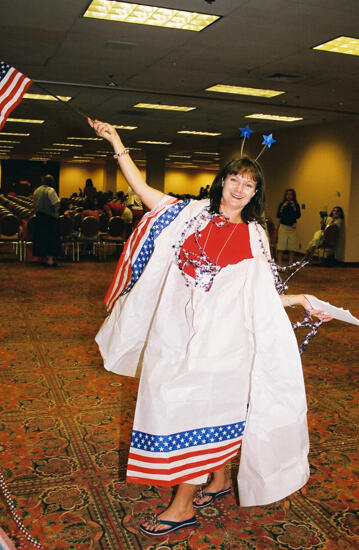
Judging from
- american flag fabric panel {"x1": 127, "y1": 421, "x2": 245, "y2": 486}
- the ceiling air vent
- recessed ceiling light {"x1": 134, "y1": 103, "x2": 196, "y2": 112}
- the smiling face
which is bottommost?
american flag fabric panel {"x1": 127, "y1": 421, "x2": 245, "y2": 486}

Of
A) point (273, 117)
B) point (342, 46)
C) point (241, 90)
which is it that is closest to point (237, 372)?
point (342, 46)

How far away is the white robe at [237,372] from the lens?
207 centimetres

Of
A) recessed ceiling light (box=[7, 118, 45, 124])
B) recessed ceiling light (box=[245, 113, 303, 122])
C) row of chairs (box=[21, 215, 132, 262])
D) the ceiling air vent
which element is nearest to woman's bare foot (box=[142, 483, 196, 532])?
the ceiling air vent

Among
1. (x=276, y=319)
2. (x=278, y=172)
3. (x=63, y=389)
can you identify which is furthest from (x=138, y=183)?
(x=278, y=172)

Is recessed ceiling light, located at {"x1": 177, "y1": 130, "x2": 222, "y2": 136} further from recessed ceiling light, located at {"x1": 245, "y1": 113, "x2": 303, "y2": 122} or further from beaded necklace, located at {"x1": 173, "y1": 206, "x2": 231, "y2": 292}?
beaded necklace, located at {"x1": 173, "y1": 206, "x2": 231, "y2": 292}

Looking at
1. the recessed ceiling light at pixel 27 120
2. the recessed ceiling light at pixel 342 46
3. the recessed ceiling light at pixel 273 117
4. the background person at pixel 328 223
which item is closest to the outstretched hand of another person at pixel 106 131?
the recessed ceiling light at pixel 342 46

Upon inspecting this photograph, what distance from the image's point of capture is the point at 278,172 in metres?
13.7

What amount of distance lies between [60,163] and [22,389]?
30.8 m

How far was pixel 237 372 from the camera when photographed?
2139mm

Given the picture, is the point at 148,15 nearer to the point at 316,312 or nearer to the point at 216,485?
the point at 316,312

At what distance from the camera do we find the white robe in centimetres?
207

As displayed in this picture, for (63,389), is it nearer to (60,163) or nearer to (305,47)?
(305,47)

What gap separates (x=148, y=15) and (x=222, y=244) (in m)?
4.08

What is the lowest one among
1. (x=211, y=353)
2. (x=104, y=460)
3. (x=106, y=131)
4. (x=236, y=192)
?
(x=104, y=460)
